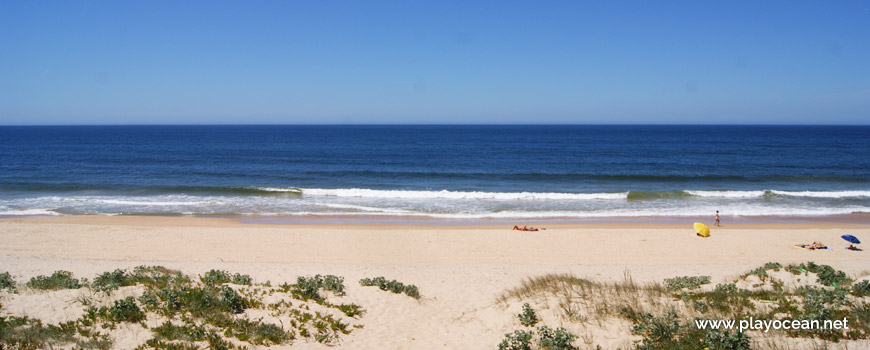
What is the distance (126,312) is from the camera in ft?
Answer: 25.3

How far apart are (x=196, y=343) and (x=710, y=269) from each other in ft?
45.8

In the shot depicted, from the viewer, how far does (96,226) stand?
20078mm

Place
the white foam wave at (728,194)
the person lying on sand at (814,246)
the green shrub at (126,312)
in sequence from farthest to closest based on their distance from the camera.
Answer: the white foam wave at (728,194), the person lying on sand at (814,246), the green shrub at (126,312)

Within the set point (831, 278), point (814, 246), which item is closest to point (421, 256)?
point (831, 278)

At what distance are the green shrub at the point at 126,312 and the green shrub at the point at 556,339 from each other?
262 inches

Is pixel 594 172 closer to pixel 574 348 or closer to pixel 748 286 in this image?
pixel 748 286

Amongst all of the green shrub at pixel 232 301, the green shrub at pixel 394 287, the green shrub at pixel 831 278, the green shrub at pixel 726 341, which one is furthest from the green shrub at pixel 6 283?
the green shrub at pixel 831 278

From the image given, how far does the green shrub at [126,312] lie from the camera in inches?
301

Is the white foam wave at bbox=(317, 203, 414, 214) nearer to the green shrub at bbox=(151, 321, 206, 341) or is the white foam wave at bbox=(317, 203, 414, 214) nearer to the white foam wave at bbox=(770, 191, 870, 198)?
the green shrub at bbox=(151, 321, 206, 341)

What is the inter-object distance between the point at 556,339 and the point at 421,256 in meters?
9.35

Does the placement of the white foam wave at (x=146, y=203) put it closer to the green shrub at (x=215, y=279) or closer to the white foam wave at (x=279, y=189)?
the white foam wave at (x=279, y=189)

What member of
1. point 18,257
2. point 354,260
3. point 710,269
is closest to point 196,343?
point 354,260

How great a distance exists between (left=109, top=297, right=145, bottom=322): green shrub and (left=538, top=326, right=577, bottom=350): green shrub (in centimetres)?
664

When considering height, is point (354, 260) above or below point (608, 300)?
below
